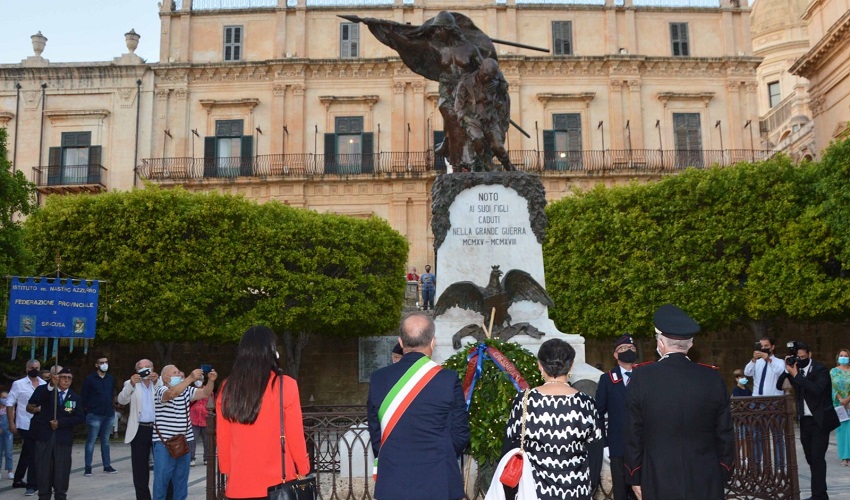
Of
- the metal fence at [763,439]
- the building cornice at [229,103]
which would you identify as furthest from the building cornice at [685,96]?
the metal fence at [763,439]

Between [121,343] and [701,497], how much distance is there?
21961mm

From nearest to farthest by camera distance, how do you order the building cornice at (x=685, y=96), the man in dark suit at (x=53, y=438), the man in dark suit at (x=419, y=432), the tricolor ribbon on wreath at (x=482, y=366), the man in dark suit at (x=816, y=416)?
the man in dark suit at (x=419, y=432) → the tricolor ribbon on wreath at (x=482, y=366) → the man in dark suit at (x=816, y=416) → the man in dark suit at (x=53, y=438) → the building cornice at (x=685, y=96)

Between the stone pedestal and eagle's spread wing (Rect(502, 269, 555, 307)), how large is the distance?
2.6 inches

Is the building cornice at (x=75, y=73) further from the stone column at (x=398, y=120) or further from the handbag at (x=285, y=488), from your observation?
the handbag at (x=285, y=488)

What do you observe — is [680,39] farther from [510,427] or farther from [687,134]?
[510,427]

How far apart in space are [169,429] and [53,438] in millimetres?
2049

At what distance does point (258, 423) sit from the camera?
14.1 feet

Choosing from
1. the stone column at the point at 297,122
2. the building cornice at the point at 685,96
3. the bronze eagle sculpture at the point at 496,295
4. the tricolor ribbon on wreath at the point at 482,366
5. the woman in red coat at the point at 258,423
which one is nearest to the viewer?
the woman in red coat at the point at 258,423

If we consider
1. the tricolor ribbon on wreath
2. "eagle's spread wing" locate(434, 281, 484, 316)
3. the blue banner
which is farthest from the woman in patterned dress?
the blue banner

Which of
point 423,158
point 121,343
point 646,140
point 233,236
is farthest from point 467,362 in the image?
point 646,140

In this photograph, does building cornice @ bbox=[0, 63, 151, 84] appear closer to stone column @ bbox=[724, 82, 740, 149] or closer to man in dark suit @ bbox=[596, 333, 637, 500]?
stone column @ bbox=[724, 82, 740, 149]

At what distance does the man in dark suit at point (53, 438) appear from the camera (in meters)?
8.73

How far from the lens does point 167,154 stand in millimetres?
32906

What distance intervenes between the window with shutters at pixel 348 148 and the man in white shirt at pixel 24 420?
2174 centimetres
